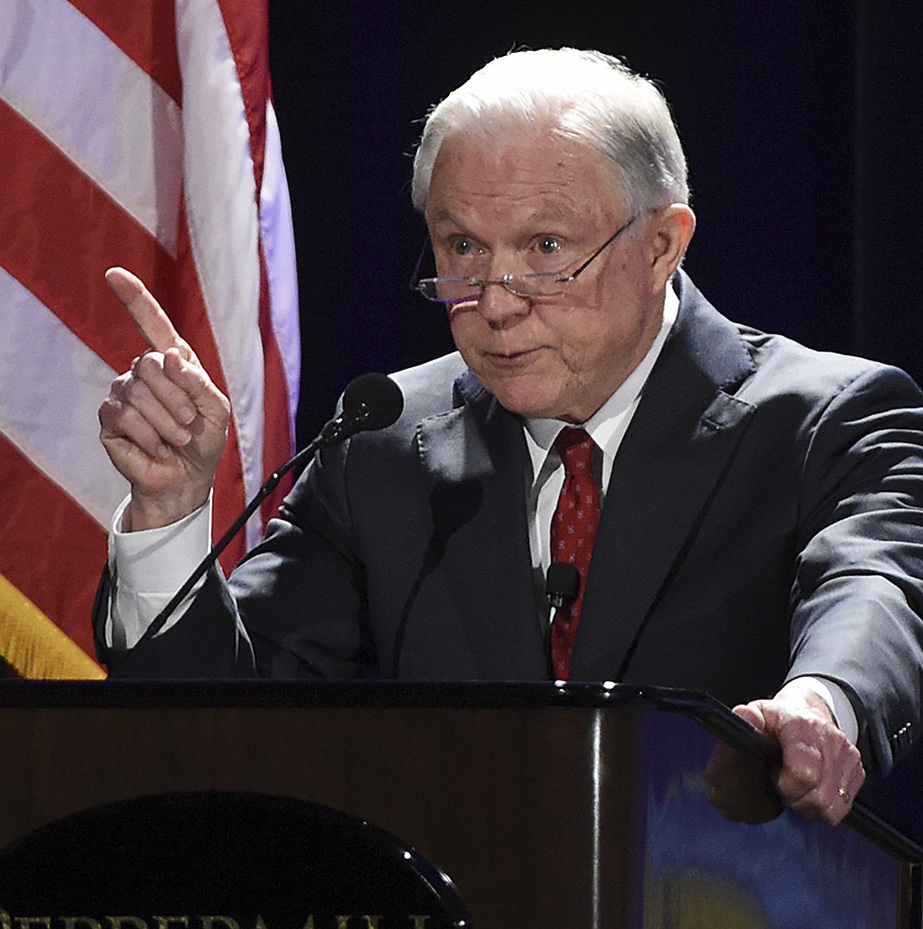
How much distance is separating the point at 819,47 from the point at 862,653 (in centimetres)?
140

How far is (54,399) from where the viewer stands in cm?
222

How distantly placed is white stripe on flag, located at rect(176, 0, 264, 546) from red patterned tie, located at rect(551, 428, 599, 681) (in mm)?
628

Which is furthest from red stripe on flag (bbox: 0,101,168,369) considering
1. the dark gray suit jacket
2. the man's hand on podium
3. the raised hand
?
the man's hand on podium

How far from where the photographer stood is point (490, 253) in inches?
68.6

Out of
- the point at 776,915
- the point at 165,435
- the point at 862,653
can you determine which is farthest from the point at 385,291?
the point at 776,915

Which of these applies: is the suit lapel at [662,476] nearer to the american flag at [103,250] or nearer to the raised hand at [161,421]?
the raised hand at [161,421]

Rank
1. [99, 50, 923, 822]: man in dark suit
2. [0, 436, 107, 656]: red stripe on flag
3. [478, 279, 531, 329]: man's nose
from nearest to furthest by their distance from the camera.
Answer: [99, 50, 923, 822]: man in dark suit, [478, 279, 531, 329]: man's nose, [0, 436, 107, 656]: red stripe on flag

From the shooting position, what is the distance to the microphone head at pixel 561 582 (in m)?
1.56

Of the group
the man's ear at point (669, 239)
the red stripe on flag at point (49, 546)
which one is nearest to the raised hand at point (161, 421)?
the man's ear at point (669, 239)

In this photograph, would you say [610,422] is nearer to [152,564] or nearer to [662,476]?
[662,476]

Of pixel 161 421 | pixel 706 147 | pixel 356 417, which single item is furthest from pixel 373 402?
pixel 706 147

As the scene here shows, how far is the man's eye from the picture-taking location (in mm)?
1732

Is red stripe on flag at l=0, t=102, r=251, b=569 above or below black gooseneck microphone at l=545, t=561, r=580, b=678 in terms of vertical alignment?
above

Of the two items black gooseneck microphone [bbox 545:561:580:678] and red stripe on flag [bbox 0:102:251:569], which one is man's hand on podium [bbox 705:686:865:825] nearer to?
black gooseneck microphone [bbox 545:561:580:678]
